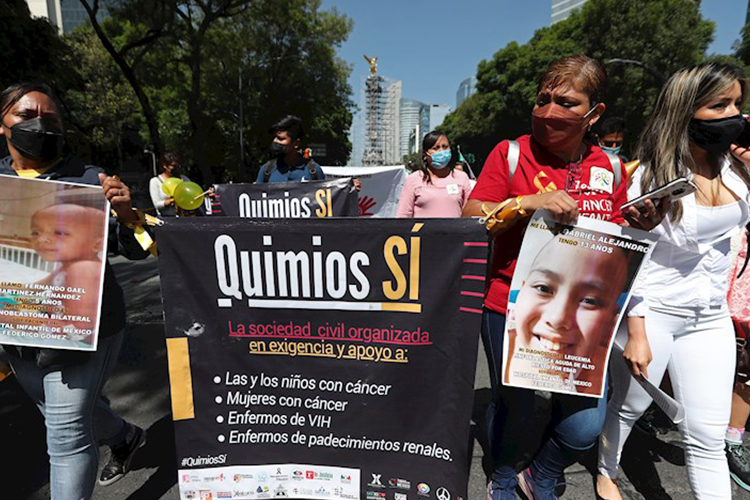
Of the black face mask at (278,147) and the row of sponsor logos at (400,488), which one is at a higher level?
the black face mask at (278,147)

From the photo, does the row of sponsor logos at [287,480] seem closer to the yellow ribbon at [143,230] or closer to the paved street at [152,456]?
the paved street at [152,456]

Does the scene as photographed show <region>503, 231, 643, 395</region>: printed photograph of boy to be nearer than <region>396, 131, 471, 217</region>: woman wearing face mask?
Yes

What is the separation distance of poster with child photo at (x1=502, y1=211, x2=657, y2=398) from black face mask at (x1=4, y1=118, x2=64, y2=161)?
6.57ft

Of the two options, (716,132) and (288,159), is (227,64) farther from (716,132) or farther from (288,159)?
(716,132)

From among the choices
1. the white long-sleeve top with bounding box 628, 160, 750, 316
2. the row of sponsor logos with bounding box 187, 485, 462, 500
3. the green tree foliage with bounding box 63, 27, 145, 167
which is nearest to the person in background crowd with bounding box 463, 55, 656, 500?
the white long-sleeve top with bounding box 628, 160, 750, 316

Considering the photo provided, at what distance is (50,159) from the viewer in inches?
76.2

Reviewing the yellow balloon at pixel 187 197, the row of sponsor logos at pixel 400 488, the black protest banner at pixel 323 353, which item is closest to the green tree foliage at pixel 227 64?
the yellow balloon at pixel 187 197

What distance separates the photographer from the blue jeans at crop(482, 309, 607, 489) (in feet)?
6.63

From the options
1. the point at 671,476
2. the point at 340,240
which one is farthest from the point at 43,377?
the point at 671,476

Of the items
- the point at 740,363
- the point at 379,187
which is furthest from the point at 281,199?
the point at 379,187

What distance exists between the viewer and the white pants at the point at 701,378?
190 centimetres

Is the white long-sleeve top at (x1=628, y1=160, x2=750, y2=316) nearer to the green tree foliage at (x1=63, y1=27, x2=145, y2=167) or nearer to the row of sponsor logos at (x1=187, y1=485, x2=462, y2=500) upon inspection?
the row of sponsor logos at (x1=187, y1=485, x2=462, y2=500)

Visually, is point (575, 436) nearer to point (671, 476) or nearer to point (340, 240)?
point (671, 476)

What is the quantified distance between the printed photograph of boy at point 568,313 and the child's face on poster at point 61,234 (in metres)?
1.77
